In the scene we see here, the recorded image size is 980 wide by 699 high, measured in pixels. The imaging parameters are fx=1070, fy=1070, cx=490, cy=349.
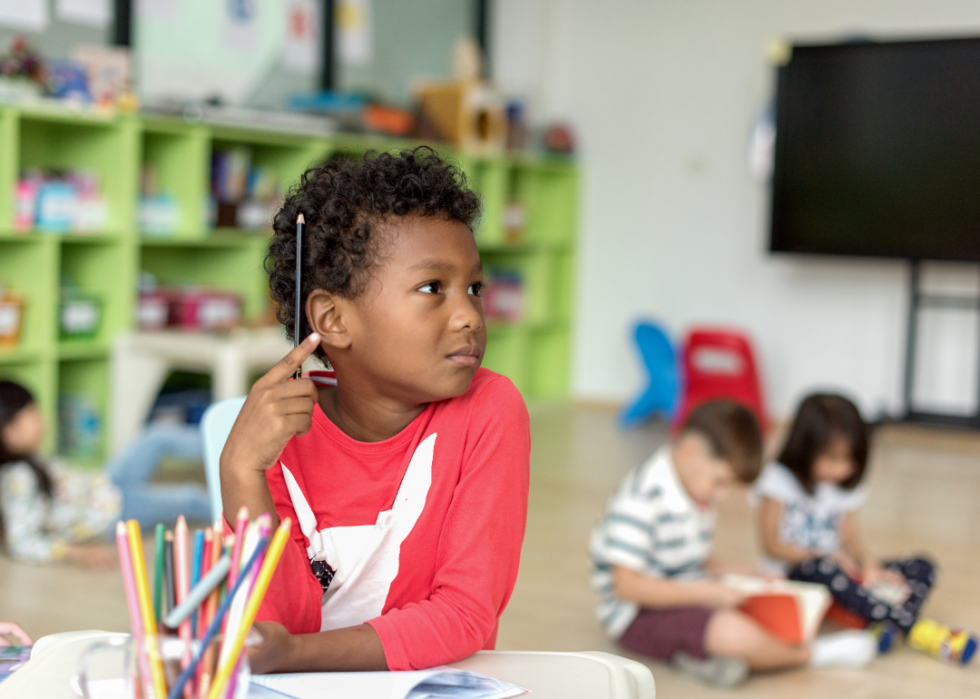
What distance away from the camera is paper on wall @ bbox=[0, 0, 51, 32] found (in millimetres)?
3355

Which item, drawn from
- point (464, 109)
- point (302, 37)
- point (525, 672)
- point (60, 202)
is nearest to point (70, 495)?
point (60, 202)

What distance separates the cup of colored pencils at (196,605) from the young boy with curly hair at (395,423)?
274 millimetres

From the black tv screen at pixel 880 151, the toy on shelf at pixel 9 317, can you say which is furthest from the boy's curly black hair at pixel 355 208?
the black tv screen at pixel 880 151

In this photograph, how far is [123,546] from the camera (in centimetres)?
55

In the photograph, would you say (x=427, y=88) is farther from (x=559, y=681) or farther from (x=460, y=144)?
(x=559, y=681)

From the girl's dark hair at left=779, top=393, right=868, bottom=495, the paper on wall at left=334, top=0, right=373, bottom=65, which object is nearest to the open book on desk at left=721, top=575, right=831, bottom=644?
the girl's dark hair at left=779, top=393, right=868, bottom=495

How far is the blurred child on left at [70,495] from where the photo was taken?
2.55m

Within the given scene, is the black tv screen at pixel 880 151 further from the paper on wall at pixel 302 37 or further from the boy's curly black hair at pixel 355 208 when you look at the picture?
the boy's curly black hair at pixel 355 208

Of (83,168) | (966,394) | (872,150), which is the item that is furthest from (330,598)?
(966,394)

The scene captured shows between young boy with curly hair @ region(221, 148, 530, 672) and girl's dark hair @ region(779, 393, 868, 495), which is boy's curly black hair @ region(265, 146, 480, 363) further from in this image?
girl's dark hair @ region(779, 393, 868, 495)

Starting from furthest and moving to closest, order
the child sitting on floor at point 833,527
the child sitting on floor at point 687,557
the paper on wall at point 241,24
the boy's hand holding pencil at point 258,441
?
1. the paper on wall at point 241,24
2. the child sitting on floor at point 833,527
3. the child sitting on floor at point 687,557
4. the boy's hand holding pencil at point 258,441

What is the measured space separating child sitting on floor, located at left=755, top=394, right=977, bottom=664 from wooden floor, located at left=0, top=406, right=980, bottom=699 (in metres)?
0.10

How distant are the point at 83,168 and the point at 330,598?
2933 mm

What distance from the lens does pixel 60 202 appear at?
131 inches
